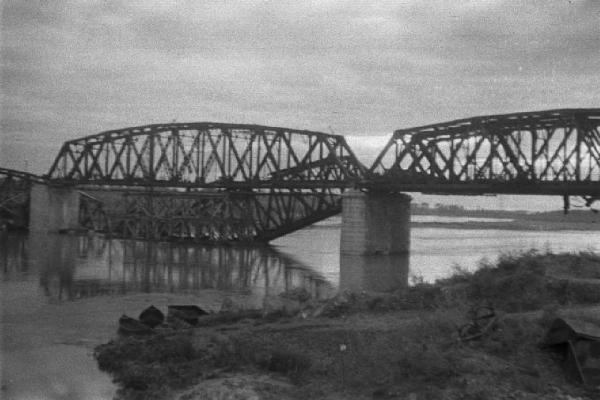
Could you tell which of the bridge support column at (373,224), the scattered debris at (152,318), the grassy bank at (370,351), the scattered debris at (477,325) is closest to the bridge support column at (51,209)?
the bridge support column at (373,224)

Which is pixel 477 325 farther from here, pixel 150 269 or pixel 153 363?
pixel 150 269

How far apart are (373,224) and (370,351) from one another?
43413 millimetres

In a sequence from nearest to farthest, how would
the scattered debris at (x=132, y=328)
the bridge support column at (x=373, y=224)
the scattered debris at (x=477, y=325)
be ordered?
the scattered debris at (x=477, y=325) → the scattered debris at (x=132, y=328) → the bridge support column at (x=373, y=224)

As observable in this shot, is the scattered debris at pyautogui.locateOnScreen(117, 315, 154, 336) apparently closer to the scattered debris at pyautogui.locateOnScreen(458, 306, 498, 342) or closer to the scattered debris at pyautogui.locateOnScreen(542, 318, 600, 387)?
the scattered debris at pyautogui.locateOnScreen(458, 306, 498, 342)

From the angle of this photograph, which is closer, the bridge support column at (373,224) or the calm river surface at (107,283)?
the calm river surface at (107,283)

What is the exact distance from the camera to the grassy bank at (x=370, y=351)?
12781 mm

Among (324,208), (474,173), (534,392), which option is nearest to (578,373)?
(534,392)

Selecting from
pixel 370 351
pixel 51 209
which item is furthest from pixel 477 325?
Answer: pixel 51 209

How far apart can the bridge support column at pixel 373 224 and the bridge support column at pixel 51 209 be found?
39020 millimetres

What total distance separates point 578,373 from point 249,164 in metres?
57.7

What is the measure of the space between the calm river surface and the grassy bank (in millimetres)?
1470

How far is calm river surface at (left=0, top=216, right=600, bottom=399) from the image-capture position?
15.4 metres

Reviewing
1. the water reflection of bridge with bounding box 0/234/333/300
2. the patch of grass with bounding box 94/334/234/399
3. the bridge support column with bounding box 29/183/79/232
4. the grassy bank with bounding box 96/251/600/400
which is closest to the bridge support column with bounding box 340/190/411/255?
the water reflection of bridge with bounding box 0/234/333/300

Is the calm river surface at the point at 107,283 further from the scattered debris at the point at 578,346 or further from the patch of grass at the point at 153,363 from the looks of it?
the scattered debris at the point at 578,346
